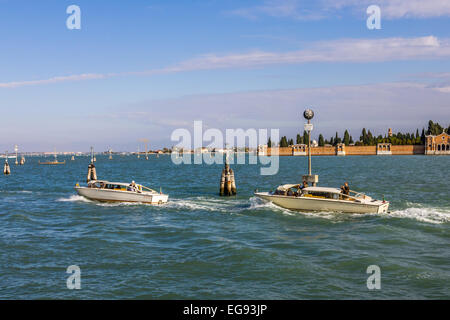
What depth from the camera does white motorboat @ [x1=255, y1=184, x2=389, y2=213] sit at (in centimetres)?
2795

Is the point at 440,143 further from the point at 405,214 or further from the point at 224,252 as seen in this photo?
the point at 224,252

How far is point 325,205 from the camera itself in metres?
28.8

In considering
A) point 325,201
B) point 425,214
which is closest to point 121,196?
point 325,201

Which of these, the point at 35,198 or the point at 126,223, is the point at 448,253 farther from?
the point at 35,198

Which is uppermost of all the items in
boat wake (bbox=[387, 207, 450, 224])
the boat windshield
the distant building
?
the distant building

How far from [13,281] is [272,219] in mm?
16636

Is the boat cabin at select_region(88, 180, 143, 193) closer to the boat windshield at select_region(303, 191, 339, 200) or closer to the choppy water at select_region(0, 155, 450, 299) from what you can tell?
the choppy water at select_region(0, 155, 450, 299)

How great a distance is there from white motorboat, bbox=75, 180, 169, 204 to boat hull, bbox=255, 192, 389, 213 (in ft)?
32.1

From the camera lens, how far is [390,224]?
82.9ft

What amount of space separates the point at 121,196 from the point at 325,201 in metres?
17.7

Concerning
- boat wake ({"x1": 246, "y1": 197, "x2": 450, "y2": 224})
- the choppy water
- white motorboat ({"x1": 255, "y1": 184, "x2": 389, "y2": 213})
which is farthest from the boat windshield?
the choppy water

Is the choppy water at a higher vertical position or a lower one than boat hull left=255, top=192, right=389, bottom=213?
lower
